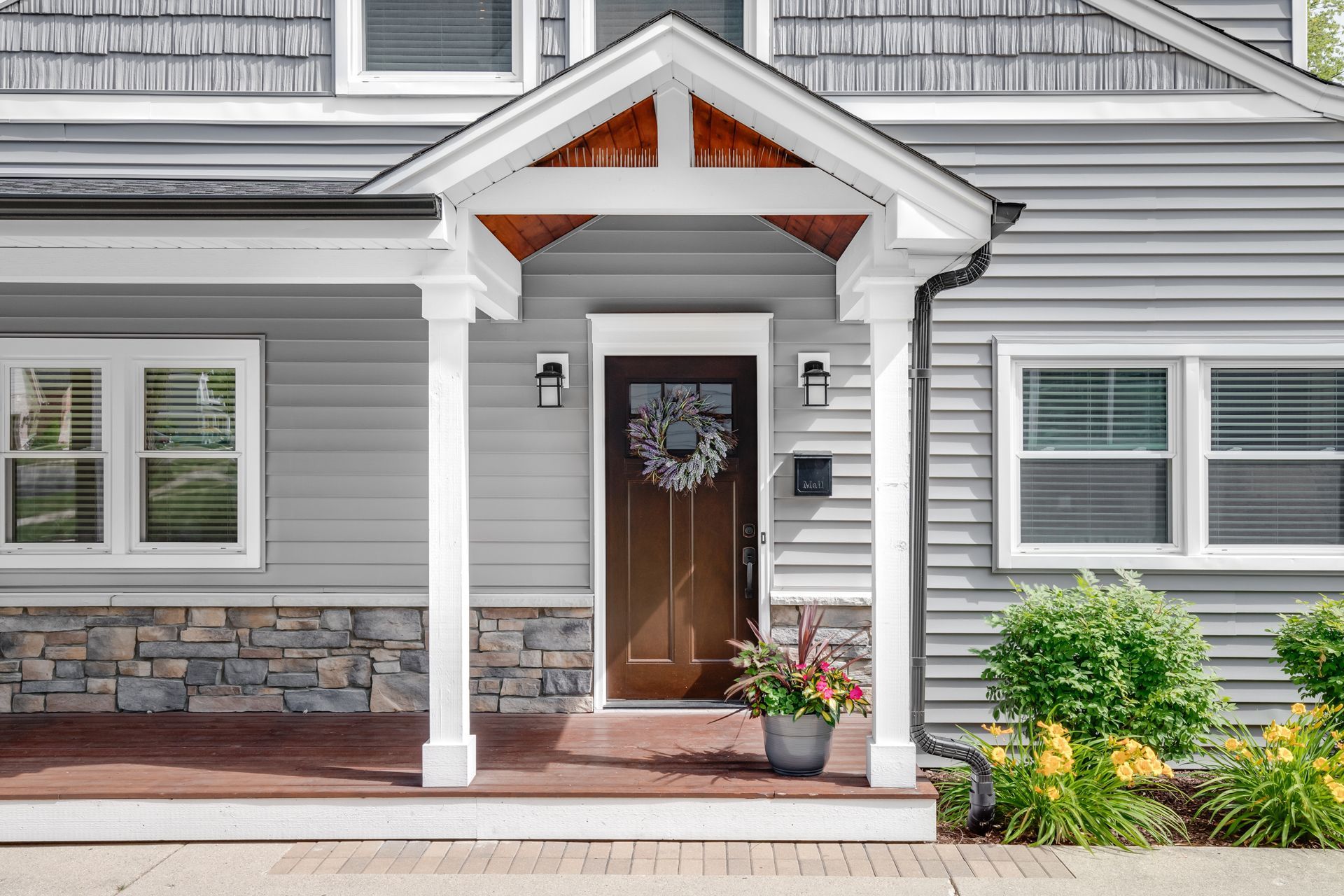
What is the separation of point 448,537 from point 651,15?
3.16 metres

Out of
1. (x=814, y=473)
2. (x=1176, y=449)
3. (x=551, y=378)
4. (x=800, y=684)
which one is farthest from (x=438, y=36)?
(x=1176, y=449)

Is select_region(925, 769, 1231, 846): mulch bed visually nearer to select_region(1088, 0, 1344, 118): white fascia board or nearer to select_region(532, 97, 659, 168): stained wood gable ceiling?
select_region(532, 97, 659, 168): stained wood gable ceiling

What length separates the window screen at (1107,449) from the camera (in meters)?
4.99

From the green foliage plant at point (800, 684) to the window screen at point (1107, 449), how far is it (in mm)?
1732

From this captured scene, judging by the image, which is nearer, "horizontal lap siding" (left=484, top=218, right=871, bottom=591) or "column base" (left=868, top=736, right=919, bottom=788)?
"column base" (left=868, top=736, right=919, bottom=788)

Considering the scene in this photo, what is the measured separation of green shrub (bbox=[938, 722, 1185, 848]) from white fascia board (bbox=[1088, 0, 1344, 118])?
352cm

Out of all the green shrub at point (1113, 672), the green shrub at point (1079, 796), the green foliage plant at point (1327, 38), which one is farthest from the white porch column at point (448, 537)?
the green foliage plant at point (1327, 38)

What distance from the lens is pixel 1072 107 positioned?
494cm

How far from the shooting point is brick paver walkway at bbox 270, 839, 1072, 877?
11.5 feet

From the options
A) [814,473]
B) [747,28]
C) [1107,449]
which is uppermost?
[747,28]

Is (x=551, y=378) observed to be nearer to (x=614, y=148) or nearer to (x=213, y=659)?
(x=614, y=148)

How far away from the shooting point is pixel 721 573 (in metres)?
5.12

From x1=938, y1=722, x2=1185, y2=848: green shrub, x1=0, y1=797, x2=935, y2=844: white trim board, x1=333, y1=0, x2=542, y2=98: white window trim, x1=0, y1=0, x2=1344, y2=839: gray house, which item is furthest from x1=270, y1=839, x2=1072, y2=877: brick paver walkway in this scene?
x1=333, y1=0, x2=542, y2=98: white window trim

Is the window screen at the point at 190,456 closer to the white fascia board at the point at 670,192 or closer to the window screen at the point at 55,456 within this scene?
the window screen at the point at 55,456
